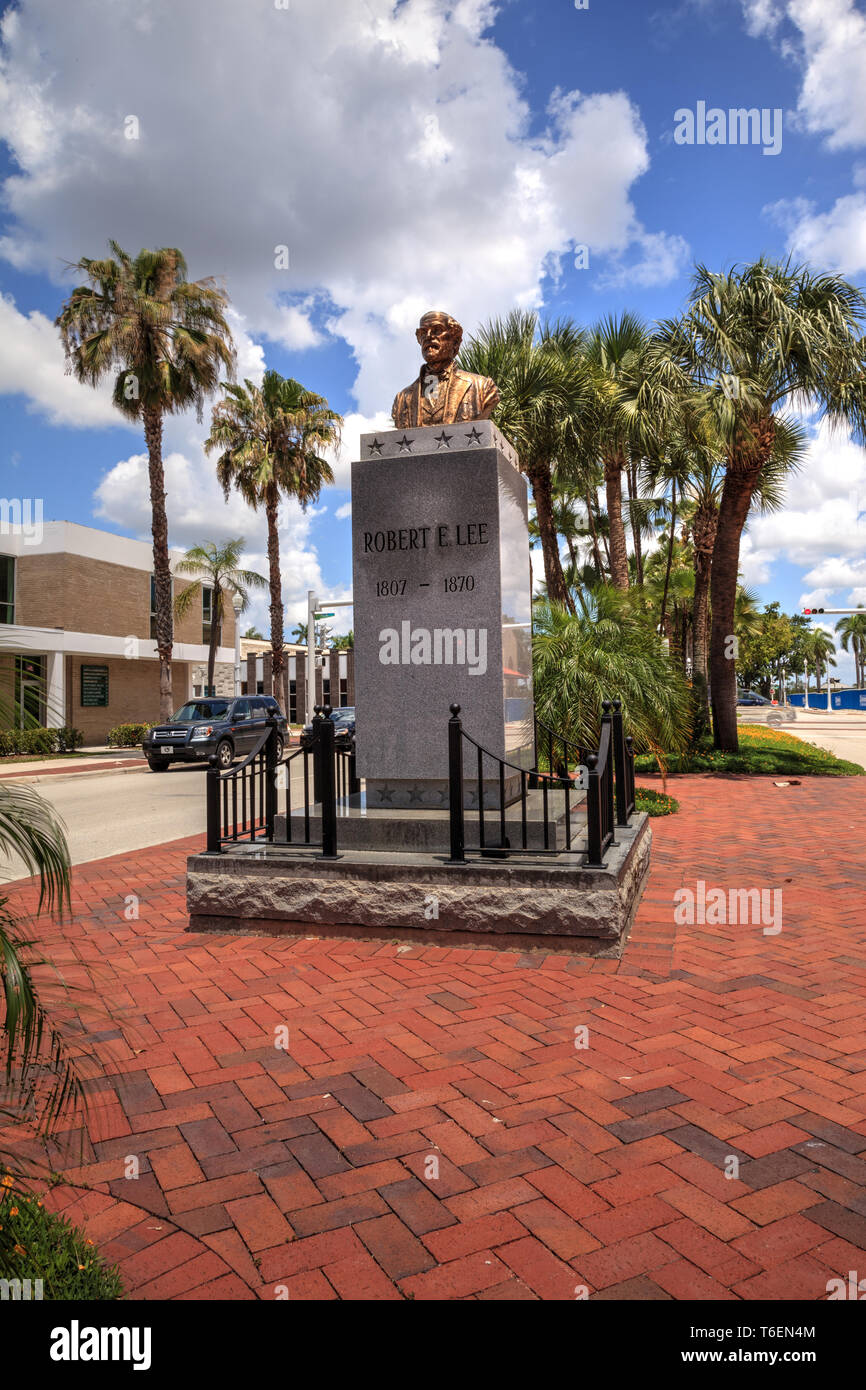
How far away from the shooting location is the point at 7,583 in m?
30.1

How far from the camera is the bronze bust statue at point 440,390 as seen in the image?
6.17 metres

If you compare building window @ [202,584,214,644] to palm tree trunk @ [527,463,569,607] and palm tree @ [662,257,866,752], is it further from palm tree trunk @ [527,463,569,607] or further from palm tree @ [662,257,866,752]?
palm tree @ [662,257,866,752]

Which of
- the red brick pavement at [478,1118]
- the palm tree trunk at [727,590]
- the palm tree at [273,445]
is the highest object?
the palm tree at [273,445]

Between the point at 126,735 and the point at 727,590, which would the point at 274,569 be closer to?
the point at 126,735

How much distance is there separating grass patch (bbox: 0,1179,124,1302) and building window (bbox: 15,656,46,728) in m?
1.02

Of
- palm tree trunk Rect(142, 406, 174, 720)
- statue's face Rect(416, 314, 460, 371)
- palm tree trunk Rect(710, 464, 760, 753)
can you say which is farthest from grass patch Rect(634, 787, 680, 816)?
palm tree trunk Rect(142, 406, 174, 720)

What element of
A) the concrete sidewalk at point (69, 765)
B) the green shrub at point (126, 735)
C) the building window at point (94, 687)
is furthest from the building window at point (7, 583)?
the concrete sidewalk at point (69, 765)

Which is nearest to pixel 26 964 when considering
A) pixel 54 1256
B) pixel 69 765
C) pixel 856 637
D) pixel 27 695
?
pixel 27 695

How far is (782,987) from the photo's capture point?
4246mm

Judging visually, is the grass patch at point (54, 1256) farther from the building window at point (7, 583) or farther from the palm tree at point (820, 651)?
the palm tree at point (820, 651)

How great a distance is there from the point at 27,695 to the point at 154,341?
938 inches

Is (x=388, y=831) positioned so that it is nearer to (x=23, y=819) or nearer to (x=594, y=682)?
(x=23, y=819)

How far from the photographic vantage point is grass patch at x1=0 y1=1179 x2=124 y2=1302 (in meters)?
1.91

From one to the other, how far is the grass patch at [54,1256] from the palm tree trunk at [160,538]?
872 inches
